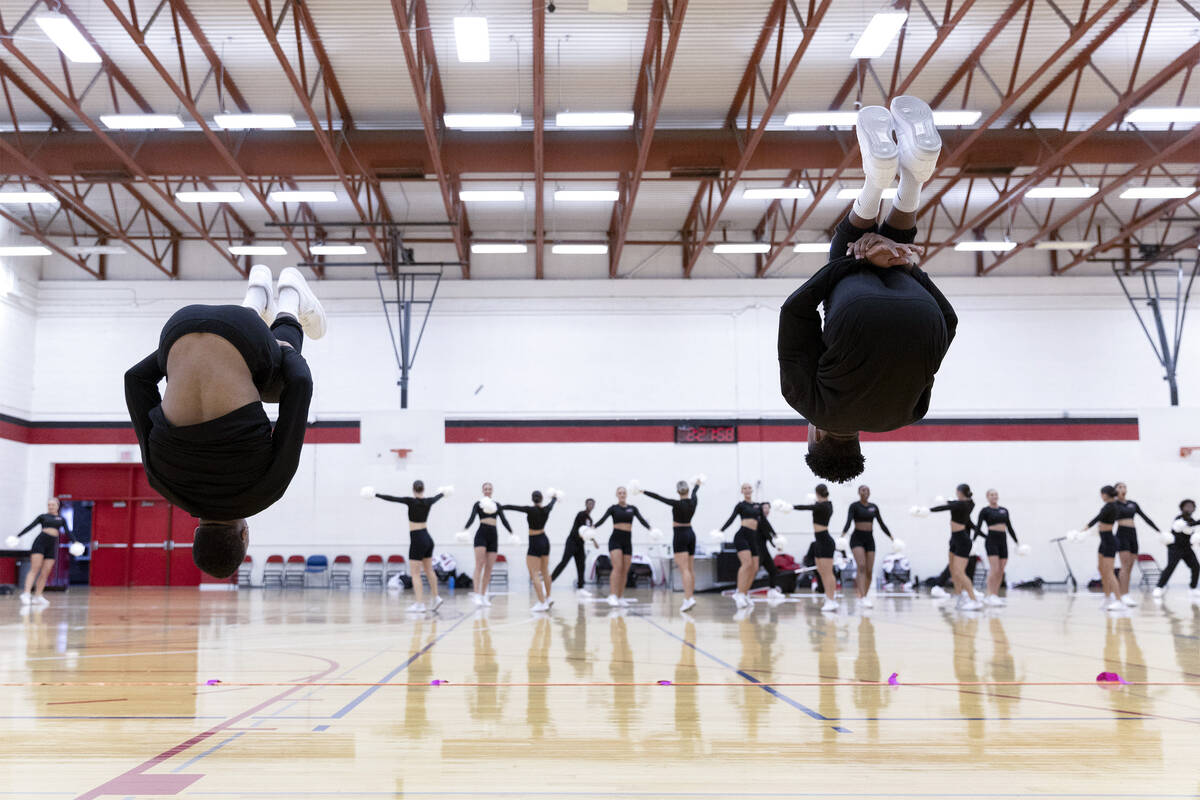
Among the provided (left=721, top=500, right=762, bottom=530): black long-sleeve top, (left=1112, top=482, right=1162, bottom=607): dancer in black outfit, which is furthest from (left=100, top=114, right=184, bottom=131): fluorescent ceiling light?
(left=1112, top=482, right=1162, bottom=607): dancer in black outfit

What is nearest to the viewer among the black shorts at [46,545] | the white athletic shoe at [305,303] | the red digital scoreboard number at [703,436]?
the white athletic shoe at [305,303]

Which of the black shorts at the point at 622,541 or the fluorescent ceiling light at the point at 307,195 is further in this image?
the fluorescent ceiling light at the point at 307,195

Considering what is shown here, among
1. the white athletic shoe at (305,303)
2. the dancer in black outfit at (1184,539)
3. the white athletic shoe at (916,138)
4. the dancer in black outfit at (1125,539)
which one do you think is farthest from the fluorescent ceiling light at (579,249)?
the white athletic shoe at (916,138)

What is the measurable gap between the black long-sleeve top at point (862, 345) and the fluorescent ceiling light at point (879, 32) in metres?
9.68

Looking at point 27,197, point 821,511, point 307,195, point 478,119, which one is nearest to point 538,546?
point 821,511

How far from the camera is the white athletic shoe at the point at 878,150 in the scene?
157 inches

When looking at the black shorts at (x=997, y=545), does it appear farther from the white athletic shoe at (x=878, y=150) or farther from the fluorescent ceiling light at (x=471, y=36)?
the white athletic shoe at (x=878, y=150)

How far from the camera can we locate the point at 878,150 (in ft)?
13.1

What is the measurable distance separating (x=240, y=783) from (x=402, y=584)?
19.9 m

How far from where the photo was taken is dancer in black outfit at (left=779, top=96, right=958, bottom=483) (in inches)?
149

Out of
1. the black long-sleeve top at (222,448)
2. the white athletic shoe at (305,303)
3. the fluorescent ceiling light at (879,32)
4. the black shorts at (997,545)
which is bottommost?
the black shorts at (997,545)

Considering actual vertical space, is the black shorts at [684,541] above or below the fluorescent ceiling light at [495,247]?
below

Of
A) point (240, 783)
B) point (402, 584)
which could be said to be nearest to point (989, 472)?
point (402, 584)

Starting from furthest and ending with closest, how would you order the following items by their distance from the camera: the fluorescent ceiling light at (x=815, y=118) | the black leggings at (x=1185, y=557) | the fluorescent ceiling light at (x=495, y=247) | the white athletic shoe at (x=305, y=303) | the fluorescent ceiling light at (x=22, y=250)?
the fluorescent ceiling light at (x=22, y=250)
the fluorescent ceiling light at (x=495, y=247)
the black leggings at (x=1185, y=557)
the fluorescent ceiling light at (x=815, y=118)
the white athletic shoe at (x=305, y=303)
